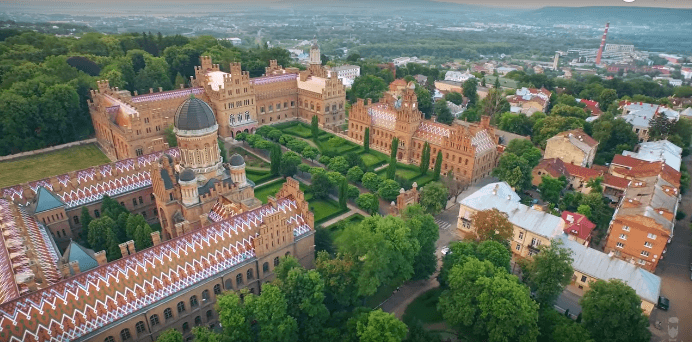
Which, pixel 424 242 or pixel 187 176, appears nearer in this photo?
pixel 424 242

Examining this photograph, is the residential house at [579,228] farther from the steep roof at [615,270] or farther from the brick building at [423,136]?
the brick building at [423,136]

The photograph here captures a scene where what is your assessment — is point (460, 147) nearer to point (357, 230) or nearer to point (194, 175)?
point (357, 230)

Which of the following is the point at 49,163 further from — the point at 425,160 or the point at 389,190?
the point at 425,160

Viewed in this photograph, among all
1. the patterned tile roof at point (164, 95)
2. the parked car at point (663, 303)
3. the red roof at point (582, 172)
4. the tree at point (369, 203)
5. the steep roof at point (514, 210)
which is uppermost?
the patterned tile roof at point (164, 95)

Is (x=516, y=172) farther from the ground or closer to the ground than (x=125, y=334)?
farther from the ground

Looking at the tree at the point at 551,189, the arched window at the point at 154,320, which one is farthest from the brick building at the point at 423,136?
the arched window at the point at 154,320

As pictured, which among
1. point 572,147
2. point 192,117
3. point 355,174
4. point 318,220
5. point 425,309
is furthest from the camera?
point 572,147

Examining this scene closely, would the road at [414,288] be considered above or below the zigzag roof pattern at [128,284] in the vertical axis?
below

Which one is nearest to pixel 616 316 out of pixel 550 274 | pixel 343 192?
pixel 550 274
